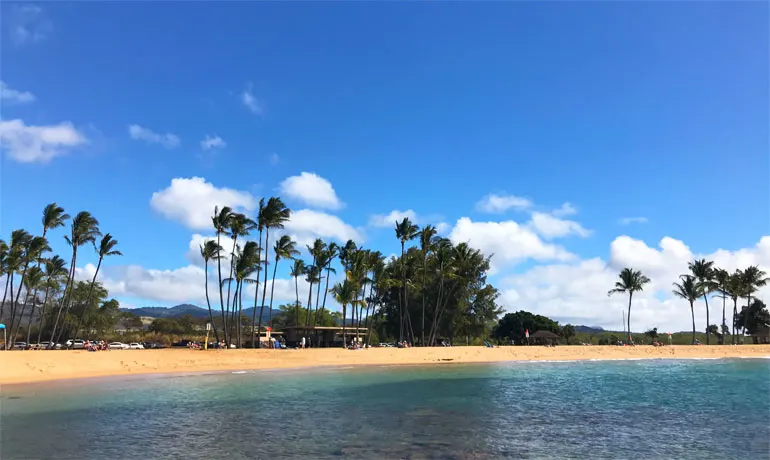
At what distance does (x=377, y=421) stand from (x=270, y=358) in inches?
1229

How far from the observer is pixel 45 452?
1139 centimetres

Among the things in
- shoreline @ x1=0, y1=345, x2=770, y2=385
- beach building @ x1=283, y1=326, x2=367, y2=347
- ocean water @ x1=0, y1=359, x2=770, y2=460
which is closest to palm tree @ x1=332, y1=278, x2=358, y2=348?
beach building @ x1=283, y1=326, x2=367, y2=347

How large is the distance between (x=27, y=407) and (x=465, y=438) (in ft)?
51.3

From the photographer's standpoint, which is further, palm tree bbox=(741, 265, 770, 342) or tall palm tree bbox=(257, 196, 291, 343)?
palm tree bbox=(741, 265, 770, 342)

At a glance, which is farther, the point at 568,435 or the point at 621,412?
the point at 621,412

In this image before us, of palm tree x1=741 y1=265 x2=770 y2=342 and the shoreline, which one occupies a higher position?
palm tree x1=741 y1=265 x2=770 y2=342

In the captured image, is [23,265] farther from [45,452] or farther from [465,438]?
[465,438]

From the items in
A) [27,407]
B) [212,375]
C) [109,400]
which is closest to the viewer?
[27,407]

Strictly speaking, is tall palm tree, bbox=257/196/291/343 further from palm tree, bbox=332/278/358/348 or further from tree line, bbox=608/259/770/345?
tree line, bbox=608/259/770/345

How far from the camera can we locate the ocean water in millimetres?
11984

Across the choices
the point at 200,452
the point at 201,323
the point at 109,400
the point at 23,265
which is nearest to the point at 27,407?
the point at 109,400

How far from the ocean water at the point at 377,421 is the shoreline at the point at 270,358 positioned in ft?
20.8

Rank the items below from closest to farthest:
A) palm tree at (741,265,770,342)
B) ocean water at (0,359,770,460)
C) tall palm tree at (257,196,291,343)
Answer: ocean water at (0,359,770,460)
tall palm tree at (257,196,291,343)
palm tree at (741,265,770,342)

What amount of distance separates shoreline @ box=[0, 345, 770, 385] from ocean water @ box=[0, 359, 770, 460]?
6.35 m
